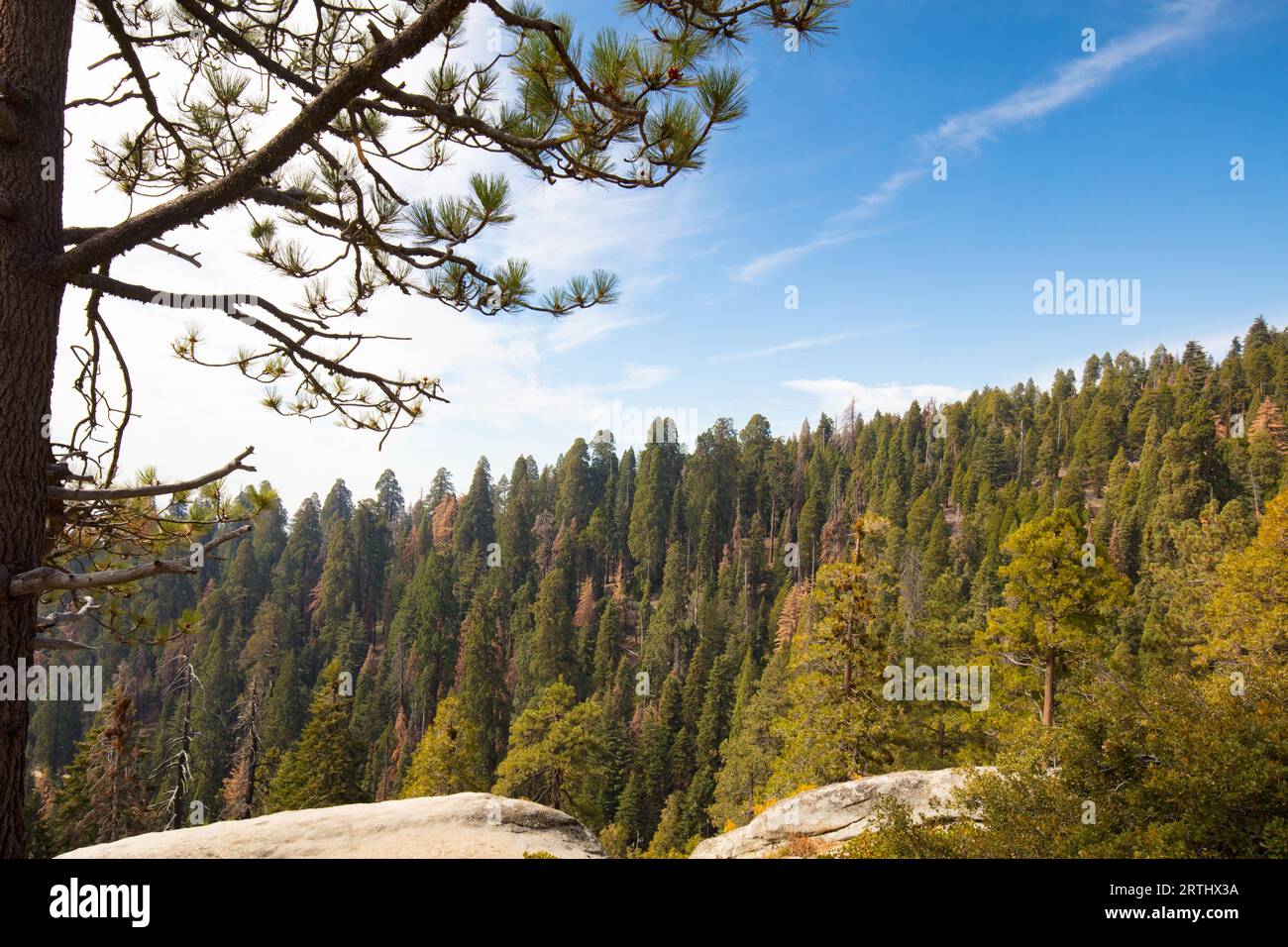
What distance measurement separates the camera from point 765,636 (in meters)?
55.8

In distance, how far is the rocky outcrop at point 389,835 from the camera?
7.88 metres

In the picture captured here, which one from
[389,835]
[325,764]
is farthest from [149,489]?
[325,764]

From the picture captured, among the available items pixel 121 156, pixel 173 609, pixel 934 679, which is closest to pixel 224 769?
pixel 173 609

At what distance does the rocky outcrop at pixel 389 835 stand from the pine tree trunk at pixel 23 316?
5.90 metres

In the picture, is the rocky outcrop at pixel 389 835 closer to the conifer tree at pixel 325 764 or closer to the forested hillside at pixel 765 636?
the forested hillside at pixel 765 636

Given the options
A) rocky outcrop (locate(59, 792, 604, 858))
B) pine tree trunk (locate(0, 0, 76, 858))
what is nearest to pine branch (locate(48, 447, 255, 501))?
pine tree trunk (locate(0, 0, 76, 858))

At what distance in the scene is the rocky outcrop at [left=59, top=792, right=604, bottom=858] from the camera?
788cm

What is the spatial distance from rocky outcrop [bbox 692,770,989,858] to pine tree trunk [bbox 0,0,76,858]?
9849 mm

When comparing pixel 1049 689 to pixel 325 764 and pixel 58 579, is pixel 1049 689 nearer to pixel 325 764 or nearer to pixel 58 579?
pixel 58 579

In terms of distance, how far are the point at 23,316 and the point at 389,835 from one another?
788 cm

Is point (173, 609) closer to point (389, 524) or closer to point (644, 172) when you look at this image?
point (389, 524)

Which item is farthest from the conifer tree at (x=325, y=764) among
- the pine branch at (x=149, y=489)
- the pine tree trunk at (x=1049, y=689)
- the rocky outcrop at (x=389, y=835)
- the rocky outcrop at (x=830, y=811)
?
the pine branch at (x=149, y=489)

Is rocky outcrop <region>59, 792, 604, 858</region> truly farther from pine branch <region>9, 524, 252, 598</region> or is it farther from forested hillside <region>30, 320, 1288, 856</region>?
pine branch <region>9, 524, 252, 598</region>

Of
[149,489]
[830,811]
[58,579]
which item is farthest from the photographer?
[830,811]
